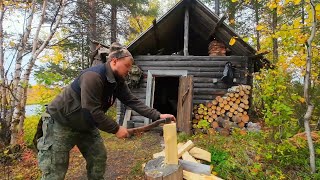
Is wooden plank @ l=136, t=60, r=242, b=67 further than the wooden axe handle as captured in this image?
Yes

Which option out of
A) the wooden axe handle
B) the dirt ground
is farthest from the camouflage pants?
the dirt ground

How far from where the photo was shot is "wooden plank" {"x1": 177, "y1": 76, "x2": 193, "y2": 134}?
8.15 m

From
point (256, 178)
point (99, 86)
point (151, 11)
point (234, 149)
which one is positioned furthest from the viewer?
point (151, 11)

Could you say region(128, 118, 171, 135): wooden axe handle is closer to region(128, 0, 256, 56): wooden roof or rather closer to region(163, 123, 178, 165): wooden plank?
region(163, 123, 178, 165): wooden plank

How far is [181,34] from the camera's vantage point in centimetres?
1117

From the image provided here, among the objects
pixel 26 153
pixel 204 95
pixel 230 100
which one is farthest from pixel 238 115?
pixel 26 153

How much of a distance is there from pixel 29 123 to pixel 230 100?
652 centimetres

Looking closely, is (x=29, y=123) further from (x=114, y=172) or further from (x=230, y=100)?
(x=230, y=100)

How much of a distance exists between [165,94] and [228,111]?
206 inches

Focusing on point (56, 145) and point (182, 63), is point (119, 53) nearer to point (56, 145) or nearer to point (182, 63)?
point (56, 145)

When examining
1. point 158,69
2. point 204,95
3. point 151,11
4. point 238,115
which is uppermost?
point 151,11

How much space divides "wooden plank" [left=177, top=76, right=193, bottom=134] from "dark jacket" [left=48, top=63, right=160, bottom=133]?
4.80 meters

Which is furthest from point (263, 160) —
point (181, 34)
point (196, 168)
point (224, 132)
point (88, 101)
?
point (181, 34)

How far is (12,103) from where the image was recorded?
21.8 feet
